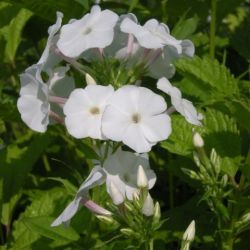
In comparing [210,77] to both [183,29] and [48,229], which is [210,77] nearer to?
[183,29]

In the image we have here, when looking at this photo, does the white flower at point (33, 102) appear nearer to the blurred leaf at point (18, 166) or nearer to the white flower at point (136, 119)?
the white flower at point (136, 119)

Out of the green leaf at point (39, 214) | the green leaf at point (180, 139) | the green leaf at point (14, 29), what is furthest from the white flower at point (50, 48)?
the green leaf at point (14, 29)

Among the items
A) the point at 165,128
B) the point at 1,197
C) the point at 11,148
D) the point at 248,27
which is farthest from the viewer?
the point at 248,27

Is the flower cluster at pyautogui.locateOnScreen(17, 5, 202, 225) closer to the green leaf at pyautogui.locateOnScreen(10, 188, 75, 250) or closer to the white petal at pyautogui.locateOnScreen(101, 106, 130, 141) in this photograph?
the white petal at pyautogui.locateOnScreen(101, 106, 130, 141)

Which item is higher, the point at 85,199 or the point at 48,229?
the point at 85,199

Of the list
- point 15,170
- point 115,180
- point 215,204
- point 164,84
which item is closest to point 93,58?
point 164,84

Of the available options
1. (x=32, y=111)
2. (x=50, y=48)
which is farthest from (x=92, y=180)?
(x=50, y=48)

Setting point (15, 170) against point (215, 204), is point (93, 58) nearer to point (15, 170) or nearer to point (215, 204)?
point (215, 204)
